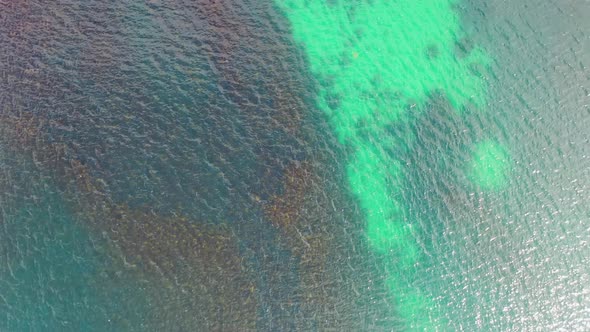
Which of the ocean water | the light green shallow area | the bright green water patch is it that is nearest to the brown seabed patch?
the ocean water

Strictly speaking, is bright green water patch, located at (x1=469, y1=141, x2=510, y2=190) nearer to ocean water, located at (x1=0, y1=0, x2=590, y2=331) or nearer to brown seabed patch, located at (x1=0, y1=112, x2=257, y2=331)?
ocean water, located at (x1=0, y1=0, x2=590, y2=331)

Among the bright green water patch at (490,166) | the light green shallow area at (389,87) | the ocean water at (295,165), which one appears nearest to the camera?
the ocean water at (295,165)

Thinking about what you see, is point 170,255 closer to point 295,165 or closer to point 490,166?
point 295,165

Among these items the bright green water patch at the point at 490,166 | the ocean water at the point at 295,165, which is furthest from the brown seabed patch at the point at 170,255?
the bright green water patch at the point at 490,166

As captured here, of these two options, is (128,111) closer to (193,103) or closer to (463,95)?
(193,103)

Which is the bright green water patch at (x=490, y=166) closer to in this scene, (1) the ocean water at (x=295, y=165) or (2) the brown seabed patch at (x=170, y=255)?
(1) the ocean water at (x=295, y=165)

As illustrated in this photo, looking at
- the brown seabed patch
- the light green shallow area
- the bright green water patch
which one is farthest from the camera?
the bright green water patch
